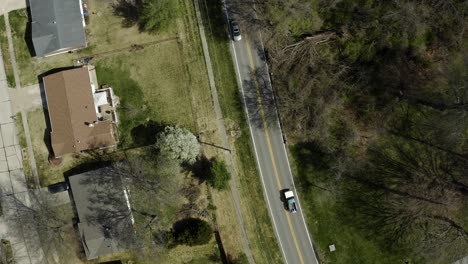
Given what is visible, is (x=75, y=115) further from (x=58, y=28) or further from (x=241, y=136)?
(x=241, y=136)

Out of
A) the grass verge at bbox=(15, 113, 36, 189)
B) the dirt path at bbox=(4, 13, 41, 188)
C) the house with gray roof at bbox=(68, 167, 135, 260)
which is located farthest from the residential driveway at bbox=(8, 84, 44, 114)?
the house with gray roof at bbox=(68, 167, 135, 260)

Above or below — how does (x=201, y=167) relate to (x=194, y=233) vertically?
above

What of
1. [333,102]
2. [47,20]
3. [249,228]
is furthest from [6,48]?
[333,102]

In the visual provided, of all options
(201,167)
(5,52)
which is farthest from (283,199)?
(5,52)

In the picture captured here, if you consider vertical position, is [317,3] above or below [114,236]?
above

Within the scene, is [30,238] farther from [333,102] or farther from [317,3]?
[317,3]

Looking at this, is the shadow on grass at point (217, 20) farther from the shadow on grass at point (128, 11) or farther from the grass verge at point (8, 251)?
the grass verge at point (8, 251)

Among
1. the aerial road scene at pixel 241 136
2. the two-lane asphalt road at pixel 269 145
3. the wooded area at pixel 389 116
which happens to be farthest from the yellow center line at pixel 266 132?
the wooded area at pixel 389 116
